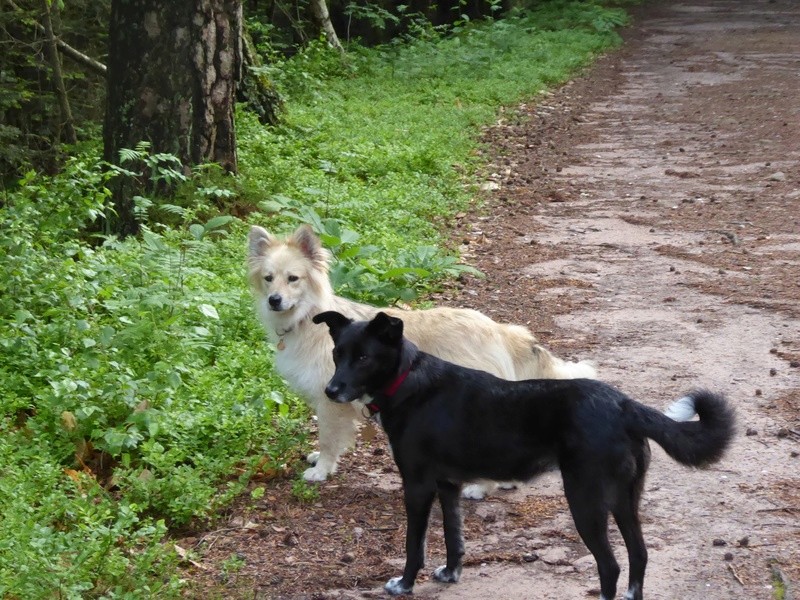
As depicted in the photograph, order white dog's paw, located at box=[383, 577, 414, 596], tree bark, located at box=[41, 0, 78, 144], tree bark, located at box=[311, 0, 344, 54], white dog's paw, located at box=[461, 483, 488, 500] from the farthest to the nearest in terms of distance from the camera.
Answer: tree bark, located at box=[311, 0, 344, 54]
tree bark, located at box=[41, 0, 78, 144]
white dog's paw, located at box=[461, 483, 488, 500]
white dog's paw, located at box=[383, 577, 414, 596]

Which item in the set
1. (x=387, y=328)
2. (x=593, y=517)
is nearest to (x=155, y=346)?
(x=387, y=328)

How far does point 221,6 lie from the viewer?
33.6ft

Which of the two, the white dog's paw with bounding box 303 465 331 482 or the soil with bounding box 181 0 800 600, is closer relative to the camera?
the soil with bounding box 181 0 800 600

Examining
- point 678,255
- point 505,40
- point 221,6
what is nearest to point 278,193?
point 221,6

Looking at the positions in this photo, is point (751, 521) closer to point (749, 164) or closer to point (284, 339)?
point (284, 339)

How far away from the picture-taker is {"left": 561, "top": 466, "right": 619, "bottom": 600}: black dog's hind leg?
4.47m

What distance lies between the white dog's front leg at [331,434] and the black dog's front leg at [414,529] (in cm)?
140

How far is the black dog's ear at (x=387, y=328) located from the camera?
4.87m

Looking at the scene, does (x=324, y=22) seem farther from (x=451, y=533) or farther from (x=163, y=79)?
(x=451, y=533)

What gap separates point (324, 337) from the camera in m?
6.48

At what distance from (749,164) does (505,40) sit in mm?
11284

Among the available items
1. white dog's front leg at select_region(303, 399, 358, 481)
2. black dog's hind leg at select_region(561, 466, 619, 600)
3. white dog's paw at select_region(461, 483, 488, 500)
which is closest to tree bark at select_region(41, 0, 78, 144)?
white dog's front leg at select_region(303, 399, 358, 481)

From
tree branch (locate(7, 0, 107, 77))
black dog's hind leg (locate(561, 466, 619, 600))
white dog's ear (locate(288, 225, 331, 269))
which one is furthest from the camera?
tree branch (locate(7, 0, 107, 77))

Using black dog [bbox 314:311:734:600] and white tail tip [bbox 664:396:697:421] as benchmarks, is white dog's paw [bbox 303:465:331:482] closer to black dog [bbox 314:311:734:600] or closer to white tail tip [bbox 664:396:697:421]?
black dog [bbox 314:311:734:600]
